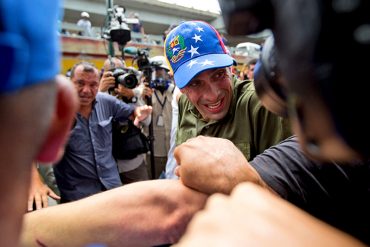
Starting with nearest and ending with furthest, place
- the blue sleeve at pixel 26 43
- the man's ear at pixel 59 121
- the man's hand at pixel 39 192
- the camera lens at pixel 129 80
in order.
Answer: the blue sleeve at pixel 26 43 → the man's ear at pixel 59 121 → the man's hand at pixel 39 192 → the camera lens at pixel 129 80

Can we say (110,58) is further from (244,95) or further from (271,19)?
(271,19)

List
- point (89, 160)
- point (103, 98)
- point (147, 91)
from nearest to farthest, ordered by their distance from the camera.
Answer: point (89, 160)
point (103, 98)
point (147, 91)

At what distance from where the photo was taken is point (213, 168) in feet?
3.24

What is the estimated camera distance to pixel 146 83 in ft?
11.3

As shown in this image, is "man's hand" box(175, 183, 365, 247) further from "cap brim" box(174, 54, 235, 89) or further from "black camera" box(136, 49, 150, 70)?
"black camera" box(136, 49, 150, 70)

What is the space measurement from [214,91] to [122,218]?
3.09 ft

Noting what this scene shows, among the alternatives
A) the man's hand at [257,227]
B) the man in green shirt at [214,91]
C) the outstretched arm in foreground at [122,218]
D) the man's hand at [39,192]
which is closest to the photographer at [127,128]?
the man's hand at [39,192]

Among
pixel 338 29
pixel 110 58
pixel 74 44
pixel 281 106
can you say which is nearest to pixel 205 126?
pixel 281 106

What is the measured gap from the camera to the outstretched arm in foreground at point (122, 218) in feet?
3.20

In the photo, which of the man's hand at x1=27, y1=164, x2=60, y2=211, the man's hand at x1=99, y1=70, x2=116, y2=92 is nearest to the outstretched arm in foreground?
the man's hand at x1=27, y1=164, x2=60, y2=211

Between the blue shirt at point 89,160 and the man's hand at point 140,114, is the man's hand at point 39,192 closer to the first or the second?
the blue shirt at point 89,160

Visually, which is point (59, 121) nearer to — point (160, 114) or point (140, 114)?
point (140, 114)

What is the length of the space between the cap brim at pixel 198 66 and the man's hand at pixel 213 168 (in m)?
0.77

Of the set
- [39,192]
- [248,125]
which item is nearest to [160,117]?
[39,192]
